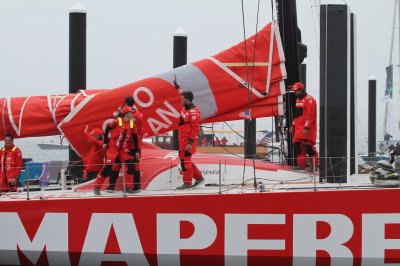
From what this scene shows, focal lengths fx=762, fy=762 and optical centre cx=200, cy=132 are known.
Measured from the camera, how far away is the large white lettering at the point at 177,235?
23.5 feet

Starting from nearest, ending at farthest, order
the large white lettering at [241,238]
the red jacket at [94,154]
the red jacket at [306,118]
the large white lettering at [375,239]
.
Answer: the large white lettering at [375,239] < the large white lettering at [241,238] < the red jacket at [306,118] < the red jacket at [94,154]

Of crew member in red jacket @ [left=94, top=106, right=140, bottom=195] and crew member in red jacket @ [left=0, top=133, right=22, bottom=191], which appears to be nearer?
crew member in red jacket @ [left=94, top=106, right=140, bottom=195]

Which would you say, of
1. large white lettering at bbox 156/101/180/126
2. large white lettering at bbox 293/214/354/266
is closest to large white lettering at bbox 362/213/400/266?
large white lettering at bbox 293/214/354/266

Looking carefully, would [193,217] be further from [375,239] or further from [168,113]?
[168,113]

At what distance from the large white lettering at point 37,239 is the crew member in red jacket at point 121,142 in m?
0.60

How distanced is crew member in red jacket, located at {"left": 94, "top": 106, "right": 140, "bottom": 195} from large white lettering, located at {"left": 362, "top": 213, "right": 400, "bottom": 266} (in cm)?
240

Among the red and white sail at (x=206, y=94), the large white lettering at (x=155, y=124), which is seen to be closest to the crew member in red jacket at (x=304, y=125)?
the red and white sail at (x=206, y=94)

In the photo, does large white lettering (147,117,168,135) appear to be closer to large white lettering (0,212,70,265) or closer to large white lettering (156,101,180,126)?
large white lettering (156,101,180,126)

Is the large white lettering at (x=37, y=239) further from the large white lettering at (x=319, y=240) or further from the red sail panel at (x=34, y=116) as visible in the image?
the large white lettering at (x=319, y=240)

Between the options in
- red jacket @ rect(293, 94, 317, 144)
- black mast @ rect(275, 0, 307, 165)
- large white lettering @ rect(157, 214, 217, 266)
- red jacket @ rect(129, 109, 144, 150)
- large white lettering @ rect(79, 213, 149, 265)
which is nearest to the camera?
large white lettering @ rect(157, 214, 217, 266)

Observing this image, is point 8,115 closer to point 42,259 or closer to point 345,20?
point 42,259

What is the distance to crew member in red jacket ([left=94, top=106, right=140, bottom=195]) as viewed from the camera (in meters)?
7.77

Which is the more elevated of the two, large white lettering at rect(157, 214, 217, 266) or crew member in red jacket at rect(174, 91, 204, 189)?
crew member in red jacket at rect(174, 91, 204, 189)

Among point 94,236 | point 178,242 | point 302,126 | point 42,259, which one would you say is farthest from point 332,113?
point 42,259
